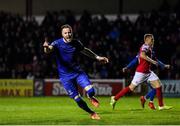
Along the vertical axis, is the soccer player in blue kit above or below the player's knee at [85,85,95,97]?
above

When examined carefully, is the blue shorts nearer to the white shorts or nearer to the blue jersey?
the blue jersey

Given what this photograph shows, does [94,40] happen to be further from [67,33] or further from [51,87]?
[67,33]

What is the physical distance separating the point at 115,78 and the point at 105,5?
25.7ft

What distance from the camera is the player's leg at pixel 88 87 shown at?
14645 millimetres

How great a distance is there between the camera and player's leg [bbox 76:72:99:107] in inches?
577

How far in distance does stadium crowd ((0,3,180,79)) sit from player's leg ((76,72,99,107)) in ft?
51.1

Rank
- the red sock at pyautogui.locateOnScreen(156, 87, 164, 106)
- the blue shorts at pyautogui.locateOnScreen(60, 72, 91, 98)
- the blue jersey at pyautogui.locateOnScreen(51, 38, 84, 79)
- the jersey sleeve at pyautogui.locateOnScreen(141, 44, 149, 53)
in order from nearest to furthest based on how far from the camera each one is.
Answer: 1. the blue shorts at pyautogui.locateOnScreen(60, 72, 91, 98)
2. the blue jersey at pyautogui.locateOnScreen(51, 38, 84, 79)
3. the jersey sleeve at pyautogui.locateOnScreen(141, 44, 149, 53)
4. the red sock at pyautogui.locateOnScreen(156, 87, 164, 106)

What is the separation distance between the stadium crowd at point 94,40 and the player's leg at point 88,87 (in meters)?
15.6

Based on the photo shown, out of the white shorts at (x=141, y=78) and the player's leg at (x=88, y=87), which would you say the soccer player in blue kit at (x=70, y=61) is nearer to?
the player's leg at (x=88, y=87)

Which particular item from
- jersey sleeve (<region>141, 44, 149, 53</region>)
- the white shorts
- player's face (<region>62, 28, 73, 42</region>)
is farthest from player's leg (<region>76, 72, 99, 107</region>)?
the white shorts

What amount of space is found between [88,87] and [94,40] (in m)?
18.6

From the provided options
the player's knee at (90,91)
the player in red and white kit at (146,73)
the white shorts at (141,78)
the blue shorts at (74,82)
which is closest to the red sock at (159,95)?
the player in red and white kit at (146,73)

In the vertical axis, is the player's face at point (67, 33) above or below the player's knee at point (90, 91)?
above

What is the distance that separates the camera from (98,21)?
34375mm
